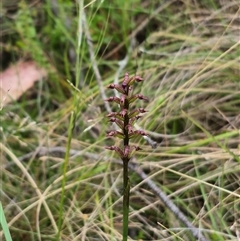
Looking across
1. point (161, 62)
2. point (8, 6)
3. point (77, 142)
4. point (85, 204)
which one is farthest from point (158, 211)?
point (8, 6)

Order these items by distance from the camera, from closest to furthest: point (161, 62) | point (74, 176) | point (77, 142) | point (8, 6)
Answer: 1. point (74, 176)
2. point (77, 142)
3. point (161, 62)
4. point (8, 6)

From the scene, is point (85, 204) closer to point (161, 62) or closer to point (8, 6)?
point (161, 62)

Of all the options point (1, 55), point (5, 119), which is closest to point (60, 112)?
point (5, 119)

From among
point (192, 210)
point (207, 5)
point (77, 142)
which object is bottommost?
point (192, 210)

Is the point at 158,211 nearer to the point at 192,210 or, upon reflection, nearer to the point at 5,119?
the point at 192,210

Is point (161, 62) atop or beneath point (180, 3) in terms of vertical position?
beneath

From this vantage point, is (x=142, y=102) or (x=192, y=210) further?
(x=142, y=102)

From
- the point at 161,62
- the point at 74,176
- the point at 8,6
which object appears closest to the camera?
the point at 74,176
